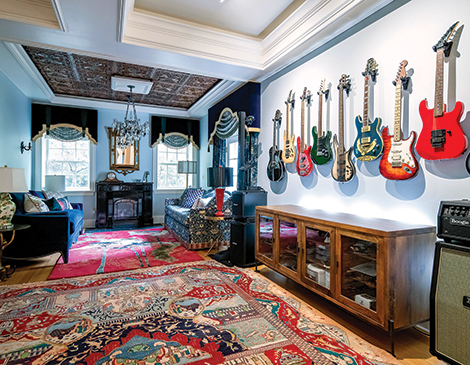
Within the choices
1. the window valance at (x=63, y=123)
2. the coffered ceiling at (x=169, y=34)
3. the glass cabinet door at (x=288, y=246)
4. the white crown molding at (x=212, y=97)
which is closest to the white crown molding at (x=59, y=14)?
the coffered ceiling at (x=169, y=34)

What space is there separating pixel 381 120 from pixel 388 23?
→ 0.83 metres

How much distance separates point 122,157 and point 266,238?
4.90m

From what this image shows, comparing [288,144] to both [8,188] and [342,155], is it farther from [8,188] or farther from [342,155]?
[8,188]

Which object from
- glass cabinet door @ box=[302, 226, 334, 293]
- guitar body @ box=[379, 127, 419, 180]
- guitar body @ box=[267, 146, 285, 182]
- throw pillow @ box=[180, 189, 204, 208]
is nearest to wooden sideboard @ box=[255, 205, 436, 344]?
glass cabinet door @ box=[302, 226, 334, 293]

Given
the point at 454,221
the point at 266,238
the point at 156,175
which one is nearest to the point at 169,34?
the point at 266,238

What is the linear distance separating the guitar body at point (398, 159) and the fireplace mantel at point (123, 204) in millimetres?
5616

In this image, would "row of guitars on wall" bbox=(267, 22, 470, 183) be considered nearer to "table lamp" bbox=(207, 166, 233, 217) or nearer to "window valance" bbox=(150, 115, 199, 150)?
"table lamp" bbox=(207, 166, 233, 217)

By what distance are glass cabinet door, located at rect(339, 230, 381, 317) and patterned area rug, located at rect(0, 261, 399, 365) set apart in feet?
0.96

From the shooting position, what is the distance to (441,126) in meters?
2.00

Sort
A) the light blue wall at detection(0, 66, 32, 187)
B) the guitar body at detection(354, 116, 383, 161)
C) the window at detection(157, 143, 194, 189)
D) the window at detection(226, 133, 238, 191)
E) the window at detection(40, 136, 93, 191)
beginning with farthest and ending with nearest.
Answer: the window at detection(157, 143, 194, 189), the window at detection(40, 136, 93, 191), the window at detection(226, 133, 238, 191), the light blue wall at detection(0, 66, 32, 187), the guitar body at detection(354, 116, 383, 161)

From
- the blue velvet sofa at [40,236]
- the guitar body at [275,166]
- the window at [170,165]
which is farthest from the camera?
the window at [170,165]

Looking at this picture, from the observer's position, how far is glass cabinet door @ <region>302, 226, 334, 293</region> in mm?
2348

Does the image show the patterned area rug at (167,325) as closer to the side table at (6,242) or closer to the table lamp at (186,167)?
the side table at (6,242)

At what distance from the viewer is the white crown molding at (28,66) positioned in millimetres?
3740
